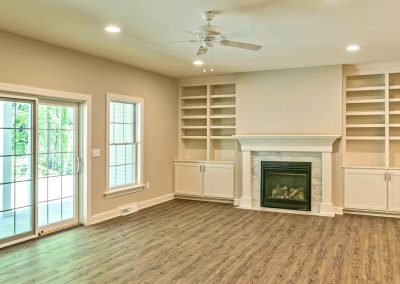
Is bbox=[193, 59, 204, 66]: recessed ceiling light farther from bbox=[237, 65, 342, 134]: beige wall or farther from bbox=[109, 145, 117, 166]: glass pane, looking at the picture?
bbox=[109, 145, 117, 166]: glass pane

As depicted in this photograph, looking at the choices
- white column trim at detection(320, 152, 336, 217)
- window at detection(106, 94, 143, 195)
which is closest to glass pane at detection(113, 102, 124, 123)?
window at detection(106, 94, 143, 195)

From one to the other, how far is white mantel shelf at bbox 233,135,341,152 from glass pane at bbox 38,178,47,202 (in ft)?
11.8

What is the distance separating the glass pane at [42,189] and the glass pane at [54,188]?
7 centimetres

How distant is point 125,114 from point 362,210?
4688 millimetres

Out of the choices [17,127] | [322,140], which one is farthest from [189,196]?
[17,127]

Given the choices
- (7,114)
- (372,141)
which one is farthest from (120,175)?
(372,141)

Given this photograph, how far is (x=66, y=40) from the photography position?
4.63m

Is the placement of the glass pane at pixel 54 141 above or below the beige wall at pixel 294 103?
below

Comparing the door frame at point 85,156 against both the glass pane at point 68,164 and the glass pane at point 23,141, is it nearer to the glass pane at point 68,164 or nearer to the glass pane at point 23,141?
the glass pane at point 68,164

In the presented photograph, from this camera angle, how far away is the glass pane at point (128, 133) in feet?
21.1

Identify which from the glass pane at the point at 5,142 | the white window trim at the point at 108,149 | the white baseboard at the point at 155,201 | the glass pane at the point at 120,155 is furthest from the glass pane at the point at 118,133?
the glass pane at the point at 5,142

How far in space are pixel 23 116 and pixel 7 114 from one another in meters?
0.21

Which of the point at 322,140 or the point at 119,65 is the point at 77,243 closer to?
the point at 119,65

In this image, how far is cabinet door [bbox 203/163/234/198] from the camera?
283 inches
